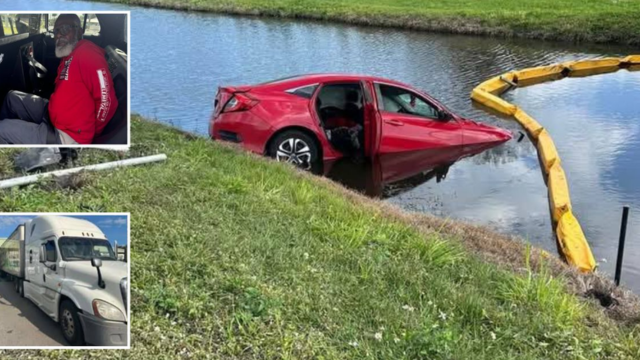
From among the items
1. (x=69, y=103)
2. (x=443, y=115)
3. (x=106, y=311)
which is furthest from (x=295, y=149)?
(x=106, y=311)

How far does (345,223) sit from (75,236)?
3830mm

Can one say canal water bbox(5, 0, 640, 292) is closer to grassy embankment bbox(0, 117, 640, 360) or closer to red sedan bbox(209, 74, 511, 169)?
red sedan bbox(209, 74, 511, 169)

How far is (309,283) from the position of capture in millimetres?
4809

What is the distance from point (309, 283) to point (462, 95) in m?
13.5

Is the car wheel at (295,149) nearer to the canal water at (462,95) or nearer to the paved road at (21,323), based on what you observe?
the canal water at (462,95)

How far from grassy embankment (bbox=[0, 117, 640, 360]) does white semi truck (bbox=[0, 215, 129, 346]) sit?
1254 millimetres

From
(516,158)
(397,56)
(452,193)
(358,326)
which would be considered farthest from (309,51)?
(358,326)

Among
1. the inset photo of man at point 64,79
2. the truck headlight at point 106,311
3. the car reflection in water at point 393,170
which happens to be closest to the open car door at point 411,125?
the car reflection in water at point 393,170

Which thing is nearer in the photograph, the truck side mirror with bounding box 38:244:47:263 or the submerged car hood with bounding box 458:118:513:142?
the truck side mirror with bounding box 38:244:47:263

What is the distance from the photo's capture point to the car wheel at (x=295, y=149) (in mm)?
10836

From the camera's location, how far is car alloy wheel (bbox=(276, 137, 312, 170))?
1087 centimetres

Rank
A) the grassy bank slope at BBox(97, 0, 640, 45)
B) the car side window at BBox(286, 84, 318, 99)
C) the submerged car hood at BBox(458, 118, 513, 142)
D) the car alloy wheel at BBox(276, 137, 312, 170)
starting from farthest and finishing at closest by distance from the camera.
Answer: the grassy bank slope at BBox(97, 0, 640, 45) → the submerged car hood at BBox(458, 118, 513, 142) → the car side window at BBox(286, 84, 318, 99) → the car alloy wheel at BBox(276, 137, 312, 170)

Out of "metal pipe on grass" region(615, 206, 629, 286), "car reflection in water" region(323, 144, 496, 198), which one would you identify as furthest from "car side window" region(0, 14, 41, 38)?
"car reflection in water" region(323, 144, 496, 198)

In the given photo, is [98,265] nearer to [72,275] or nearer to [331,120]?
[72,275]
